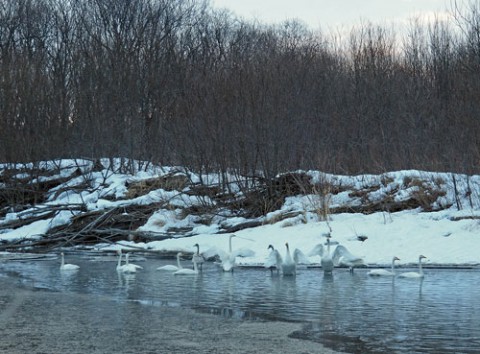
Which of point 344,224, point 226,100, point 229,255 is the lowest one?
point 229,255

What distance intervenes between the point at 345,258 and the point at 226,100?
9.97 metres

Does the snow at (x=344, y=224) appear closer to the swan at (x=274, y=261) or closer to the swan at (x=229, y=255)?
the swan at (x=229, y=255)

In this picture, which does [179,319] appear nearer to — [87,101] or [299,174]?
[299,174]

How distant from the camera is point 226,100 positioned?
76.1 feet

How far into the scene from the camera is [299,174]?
21.6 meters

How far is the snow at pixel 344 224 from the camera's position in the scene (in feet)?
51.6

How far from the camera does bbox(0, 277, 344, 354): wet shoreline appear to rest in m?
7.11

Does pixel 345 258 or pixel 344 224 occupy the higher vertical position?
pixel 344 224

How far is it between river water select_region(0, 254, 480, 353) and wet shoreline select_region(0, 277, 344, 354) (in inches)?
9.3

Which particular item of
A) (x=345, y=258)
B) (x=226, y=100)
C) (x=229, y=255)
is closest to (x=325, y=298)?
(x=345, y=258)

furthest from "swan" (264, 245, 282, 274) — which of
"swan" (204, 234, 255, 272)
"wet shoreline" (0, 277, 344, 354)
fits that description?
"wet shoreline" (0, 277, 344, 354)

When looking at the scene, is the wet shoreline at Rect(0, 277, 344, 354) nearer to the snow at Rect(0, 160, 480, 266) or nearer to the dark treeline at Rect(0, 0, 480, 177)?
the snow at Rect(0, 160, 480, 266)

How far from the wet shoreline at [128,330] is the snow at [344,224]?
6350 mm

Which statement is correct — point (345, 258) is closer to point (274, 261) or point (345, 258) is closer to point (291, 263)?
point (291, 263)
